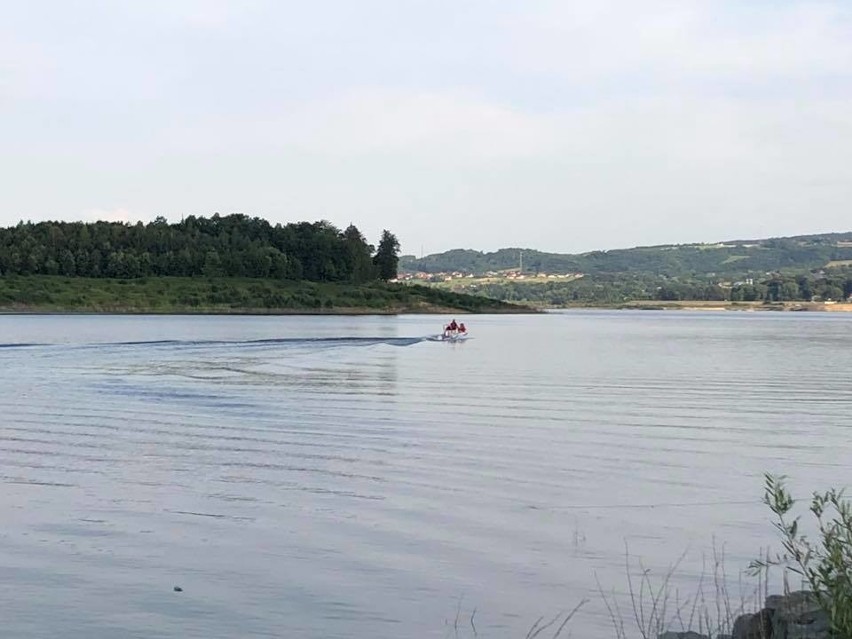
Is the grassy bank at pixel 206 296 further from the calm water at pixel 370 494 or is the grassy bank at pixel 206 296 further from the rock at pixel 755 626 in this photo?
the rock at pixel 755 626

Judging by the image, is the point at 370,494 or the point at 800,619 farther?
the point at 370,494

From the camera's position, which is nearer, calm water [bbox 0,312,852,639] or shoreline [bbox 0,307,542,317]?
calm water [bbox 0,312,852,639]

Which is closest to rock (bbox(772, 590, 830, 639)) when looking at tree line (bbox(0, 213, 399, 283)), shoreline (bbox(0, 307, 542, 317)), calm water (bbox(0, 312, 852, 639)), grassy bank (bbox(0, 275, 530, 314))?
calm water (bbox(0, 312, 852, 639))

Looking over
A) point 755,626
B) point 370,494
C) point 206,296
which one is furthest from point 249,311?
point 755,626

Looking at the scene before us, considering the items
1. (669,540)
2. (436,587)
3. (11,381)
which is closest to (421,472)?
(669,540)

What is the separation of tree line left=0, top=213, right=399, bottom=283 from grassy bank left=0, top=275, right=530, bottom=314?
330 centimetres

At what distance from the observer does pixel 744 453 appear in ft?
84.7

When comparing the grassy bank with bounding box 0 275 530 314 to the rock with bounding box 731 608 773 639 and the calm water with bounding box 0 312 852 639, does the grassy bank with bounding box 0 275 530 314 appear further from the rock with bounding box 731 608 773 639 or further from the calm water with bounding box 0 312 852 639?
the rock with bounding box 731 608 773 639

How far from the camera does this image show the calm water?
13273 mm

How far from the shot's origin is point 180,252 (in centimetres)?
17675

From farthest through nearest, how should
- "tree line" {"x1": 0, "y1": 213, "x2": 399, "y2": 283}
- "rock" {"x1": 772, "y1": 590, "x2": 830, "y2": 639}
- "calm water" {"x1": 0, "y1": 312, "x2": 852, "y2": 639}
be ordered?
"tree line" {"x1": 0, "y1": 213, "x2": 399, "y2": 283} → "calm water" {"x1": 0, "y1": 312, "x2": 852, "y2": 639} → "rock" {"x1": 772, "y1": 590, "x2": 830, "y2": 639}

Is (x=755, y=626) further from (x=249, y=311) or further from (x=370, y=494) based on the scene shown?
(x=249, y=311)

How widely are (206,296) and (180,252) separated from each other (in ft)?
52.7

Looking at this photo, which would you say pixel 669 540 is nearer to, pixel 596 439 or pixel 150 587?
pixel 150 587
